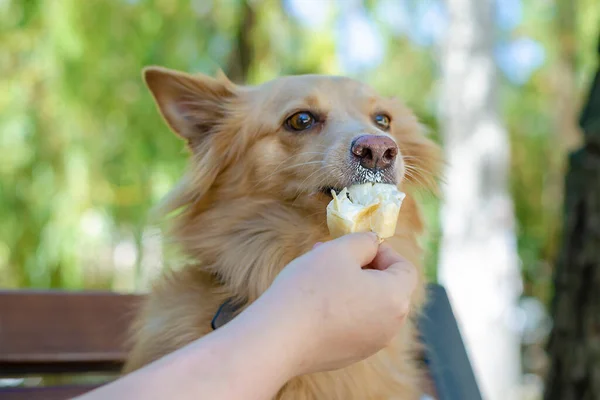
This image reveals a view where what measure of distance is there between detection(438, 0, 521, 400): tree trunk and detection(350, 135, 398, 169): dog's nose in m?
2.85

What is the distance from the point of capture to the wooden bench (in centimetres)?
225

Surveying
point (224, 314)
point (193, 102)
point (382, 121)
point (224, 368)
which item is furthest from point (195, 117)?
point (224, 368)

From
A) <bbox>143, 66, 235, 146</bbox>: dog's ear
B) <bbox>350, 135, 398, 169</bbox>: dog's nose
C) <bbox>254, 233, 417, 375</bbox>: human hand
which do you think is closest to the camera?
<bbox>254, 233, 417, 375</bbox>: human hand

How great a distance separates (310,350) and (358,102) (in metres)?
1.30

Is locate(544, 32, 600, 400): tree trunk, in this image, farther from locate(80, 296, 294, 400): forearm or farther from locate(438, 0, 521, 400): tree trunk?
locate(80, 296, 294, 400): forearm

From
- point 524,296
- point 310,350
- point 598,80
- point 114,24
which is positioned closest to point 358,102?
point 310,350

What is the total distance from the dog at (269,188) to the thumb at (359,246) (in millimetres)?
538

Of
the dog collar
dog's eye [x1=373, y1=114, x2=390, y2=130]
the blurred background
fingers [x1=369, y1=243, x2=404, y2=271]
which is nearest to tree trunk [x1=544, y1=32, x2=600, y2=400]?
the blurred background

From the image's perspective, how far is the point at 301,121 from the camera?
2078 mm

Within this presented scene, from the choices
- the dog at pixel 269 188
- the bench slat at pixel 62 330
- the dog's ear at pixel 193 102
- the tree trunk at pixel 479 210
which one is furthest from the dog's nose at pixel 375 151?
Answer: the tree trunk at pixel 479 210

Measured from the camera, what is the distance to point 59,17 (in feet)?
15.0

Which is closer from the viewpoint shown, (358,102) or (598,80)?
(358,102)

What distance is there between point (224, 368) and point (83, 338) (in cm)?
171

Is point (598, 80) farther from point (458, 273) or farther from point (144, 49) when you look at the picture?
point (144, 49)
